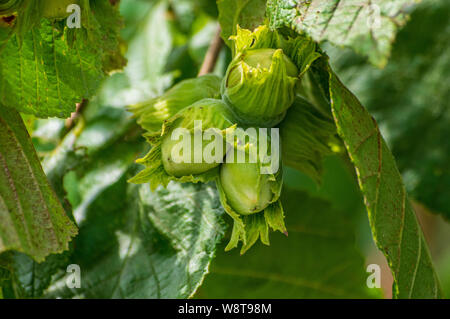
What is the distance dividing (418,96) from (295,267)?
0.46 m

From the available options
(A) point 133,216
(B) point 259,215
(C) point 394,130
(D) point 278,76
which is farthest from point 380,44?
(C) point 394,130

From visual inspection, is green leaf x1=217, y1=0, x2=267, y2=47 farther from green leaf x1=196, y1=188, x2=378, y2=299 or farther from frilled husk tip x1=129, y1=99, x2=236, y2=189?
green leaf x1=196, y1=188, x2=378, y2=299

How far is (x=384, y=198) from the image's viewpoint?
68cm

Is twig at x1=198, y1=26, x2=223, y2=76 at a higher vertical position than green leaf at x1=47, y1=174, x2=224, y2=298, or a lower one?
higher

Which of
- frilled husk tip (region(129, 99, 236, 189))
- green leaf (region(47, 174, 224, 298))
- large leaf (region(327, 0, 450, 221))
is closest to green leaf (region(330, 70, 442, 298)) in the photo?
frilled husk tip (region(129, 99, 236, 189))

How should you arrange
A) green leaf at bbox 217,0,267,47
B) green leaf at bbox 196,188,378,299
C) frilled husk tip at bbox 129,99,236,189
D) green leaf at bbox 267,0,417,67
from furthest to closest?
green leaf at bbox 196,188,378,299
green leaf at bbox 217,0,267,47
frilled husk tip at bbox 129,99,236,189
green leaf at bbox 267,0,417,67

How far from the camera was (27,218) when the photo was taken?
66 centimetres

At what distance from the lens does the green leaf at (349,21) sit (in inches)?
22.1

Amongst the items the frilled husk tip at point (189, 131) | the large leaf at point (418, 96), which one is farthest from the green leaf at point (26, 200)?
the large leaf at point (418, 96)

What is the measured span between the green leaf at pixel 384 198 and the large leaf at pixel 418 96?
500 millimetres

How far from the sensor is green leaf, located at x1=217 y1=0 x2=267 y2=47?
771 millimetres

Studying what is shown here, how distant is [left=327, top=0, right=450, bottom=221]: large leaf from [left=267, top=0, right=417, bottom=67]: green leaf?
0.56m

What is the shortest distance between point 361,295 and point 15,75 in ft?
2.71

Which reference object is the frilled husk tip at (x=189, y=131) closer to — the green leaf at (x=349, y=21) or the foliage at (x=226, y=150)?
the foliage at (x=226, y=150)
